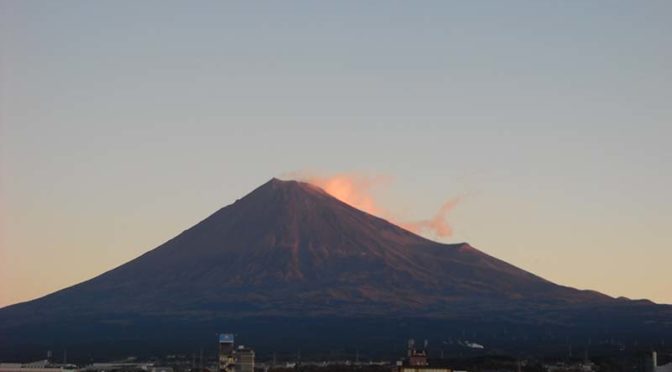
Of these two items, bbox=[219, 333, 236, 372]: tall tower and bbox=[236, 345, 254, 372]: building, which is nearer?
bbox=[236, 345, 254, 372]: building

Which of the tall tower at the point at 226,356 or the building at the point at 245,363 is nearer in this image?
the building at the point at 245,363

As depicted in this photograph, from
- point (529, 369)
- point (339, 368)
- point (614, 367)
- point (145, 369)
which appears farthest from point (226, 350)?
point (614, 367)

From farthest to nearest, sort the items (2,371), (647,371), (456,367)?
1. (456,367)
2. (647,371)
3. (2,371)

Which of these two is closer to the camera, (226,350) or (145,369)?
(226,350)

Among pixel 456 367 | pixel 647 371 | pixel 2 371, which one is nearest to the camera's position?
pixel 2 371

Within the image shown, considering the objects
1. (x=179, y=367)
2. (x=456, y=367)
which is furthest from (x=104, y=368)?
(x=456, y=367)

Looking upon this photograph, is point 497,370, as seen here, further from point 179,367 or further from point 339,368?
point 179,367

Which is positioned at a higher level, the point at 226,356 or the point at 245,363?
the point at 226,356

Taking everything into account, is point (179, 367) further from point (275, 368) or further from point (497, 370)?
point (497, 370)

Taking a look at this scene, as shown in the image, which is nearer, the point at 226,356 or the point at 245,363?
the point at 245,363
